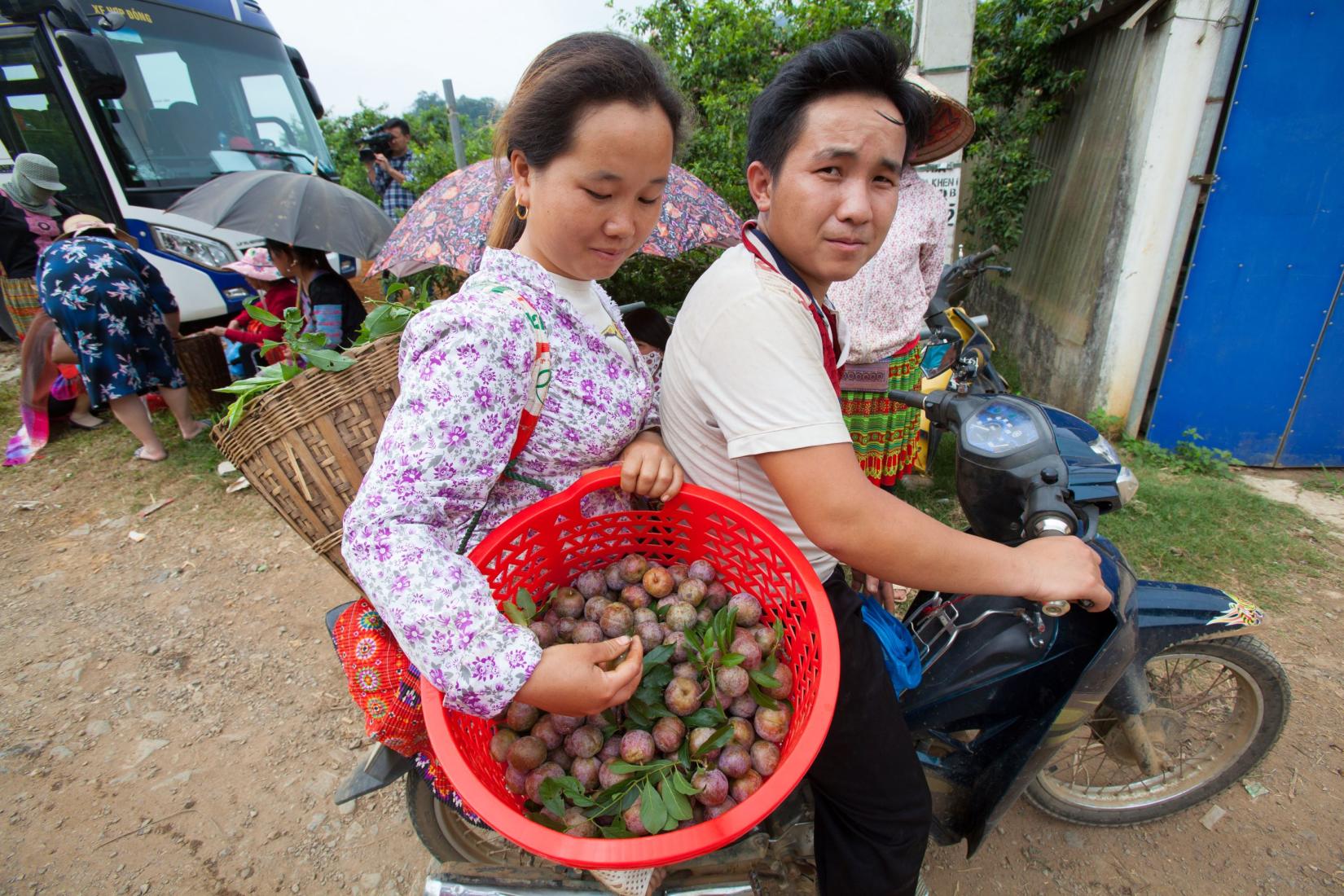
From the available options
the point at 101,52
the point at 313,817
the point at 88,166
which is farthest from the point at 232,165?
the point at 313,817

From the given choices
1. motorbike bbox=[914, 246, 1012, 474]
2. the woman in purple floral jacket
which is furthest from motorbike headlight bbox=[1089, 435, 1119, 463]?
motorbike bbox=[914, 246, 1012, 474]

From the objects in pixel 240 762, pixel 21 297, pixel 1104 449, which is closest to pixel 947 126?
pixel 1104 449

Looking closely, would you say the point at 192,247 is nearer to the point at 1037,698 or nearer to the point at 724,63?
the point at 724,63

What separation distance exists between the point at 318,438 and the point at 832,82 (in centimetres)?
138

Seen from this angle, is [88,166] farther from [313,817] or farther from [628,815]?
[628,815]

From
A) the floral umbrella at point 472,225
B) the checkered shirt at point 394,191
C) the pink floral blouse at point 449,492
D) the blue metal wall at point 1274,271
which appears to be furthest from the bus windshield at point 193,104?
the blue metal wall at point 1274,271

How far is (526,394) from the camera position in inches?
47.0

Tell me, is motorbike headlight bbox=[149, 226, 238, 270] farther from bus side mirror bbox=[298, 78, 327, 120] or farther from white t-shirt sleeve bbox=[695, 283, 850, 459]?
white t-shirt sleeve bbox=[695, 283, 850, 459]

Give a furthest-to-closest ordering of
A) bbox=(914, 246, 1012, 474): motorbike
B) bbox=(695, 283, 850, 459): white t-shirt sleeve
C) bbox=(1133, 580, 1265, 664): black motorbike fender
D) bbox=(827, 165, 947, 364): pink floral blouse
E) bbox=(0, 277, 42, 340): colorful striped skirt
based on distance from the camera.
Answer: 1. bbox=(0, 277, 42, 340): colorful striped skirt
2. bbox=(914, 246, 1012, 474): motorbike
3. bbox=(827, 165, 947, 364): pink floral blouse
4. bbox=(1133, 580, 1265, 664): black motorbike fender
5. bbox=(695, 283, 850, 459): white t-shirt sleeve

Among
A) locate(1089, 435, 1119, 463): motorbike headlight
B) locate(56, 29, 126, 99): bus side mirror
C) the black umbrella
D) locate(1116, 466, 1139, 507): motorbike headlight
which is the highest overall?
locate(56, 29, 126, 99): bus side mirror

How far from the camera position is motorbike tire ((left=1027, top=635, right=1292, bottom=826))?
6.75 ft

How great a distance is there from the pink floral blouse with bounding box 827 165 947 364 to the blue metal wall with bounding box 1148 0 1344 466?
6.95ft

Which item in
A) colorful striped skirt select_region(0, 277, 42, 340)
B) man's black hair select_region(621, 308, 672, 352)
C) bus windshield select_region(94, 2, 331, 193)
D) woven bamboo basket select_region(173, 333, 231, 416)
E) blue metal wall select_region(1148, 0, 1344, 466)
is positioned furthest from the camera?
bus windshield select_region(94, 2, 331, 193)

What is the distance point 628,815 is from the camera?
116 cm
